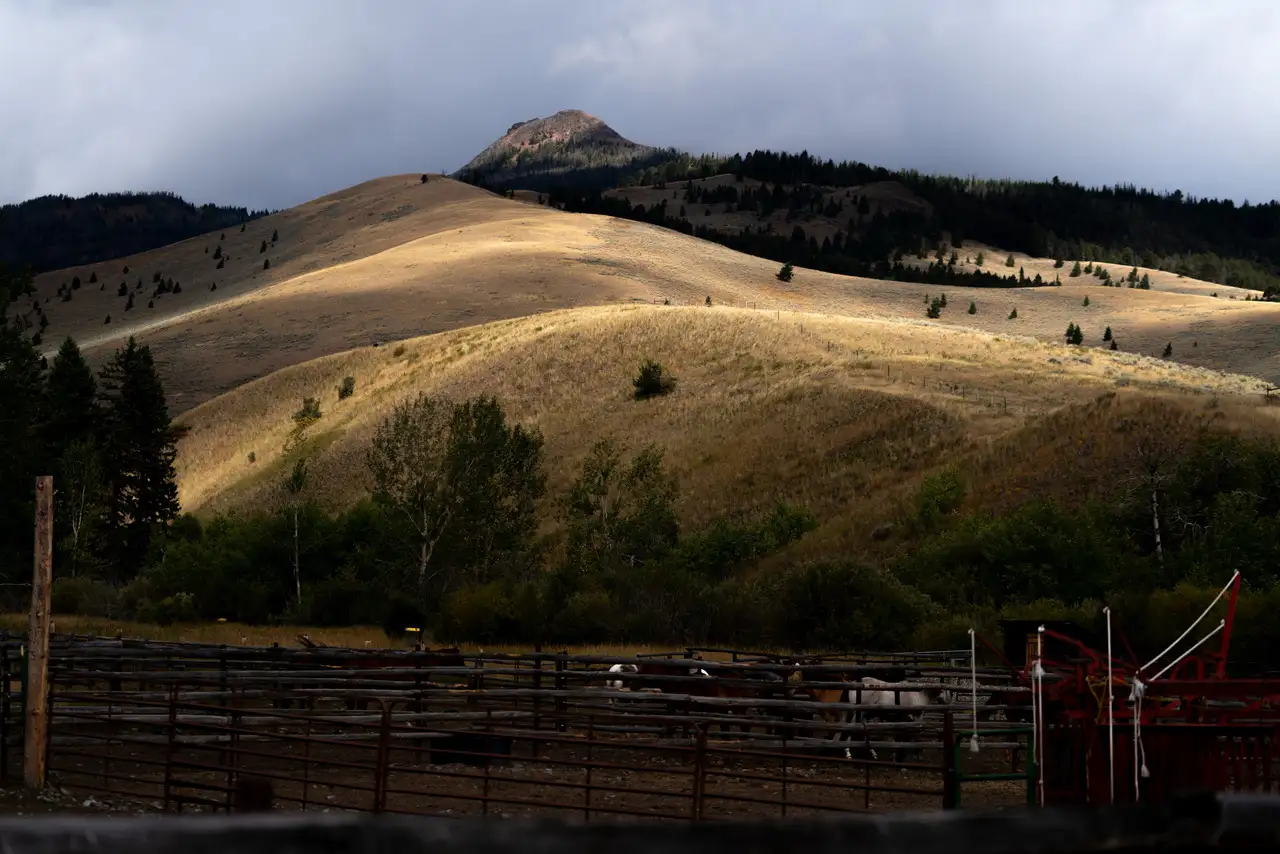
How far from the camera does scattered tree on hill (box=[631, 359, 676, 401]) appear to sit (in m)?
81.2

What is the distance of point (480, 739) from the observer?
1819cm

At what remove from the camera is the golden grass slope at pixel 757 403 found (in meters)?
57.0

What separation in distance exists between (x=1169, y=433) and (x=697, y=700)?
39708 millimetres

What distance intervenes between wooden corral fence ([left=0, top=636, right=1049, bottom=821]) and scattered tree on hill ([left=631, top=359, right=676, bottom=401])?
5836 cm

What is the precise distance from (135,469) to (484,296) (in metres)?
59.2

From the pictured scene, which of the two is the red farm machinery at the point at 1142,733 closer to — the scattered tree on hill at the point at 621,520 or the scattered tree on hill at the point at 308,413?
the scattered tree on hill at the point at 621,520

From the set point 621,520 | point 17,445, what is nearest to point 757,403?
point 621,520

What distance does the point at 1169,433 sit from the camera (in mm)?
50562

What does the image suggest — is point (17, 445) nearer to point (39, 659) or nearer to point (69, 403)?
point (69, 403)

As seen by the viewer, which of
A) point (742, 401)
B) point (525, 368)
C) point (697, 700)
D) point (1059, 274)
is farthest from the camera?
point (1059, 274)

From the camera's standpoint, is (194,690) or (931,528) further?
(931,528)

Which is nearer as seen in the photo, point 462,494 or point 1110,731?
point 1110,731

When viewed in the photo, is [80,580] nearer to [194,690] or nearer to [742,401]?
[194,690]

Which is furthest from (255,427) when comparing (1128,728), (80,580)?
(1128,728)
